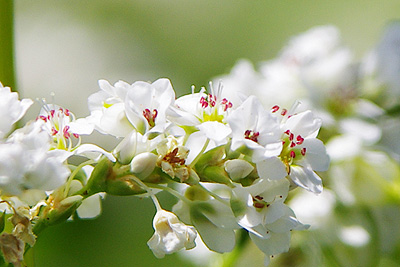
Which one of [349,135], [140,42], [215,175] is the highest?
[215,175]

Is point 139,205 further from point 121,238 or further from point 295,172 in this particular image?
point 295,172

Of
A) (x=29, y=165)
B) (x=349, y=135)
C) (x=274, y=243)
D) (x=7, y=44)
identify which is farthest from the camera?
(x=349, y=135)

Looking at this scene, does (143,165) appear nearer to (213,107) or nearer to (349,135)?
(213,107)

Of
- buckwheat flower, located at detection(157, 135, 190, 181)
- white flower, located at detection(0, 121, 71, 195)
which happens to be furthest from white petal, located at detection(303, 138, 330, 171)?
white flower, located at detection(0, 121, 71, 195)

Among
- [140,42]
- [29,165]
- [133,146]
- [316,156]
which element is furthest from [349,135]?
[140,42]

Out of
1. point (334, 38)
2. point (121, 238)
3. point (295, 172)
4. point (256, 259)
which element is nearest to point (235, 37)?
point (121, 238)
